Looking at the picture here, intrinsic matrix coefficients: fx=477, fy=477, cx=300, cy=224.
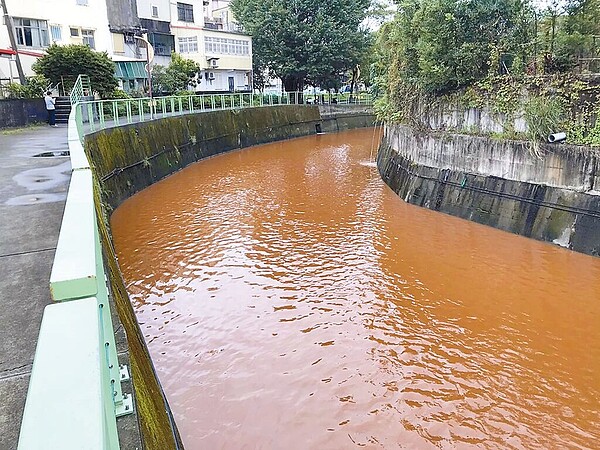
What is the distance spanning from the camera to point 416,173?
12.3 meters

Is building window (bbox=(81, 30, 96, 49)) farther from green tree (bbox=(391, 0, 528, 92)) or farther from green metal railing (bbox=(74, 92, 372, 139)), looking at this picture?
green tree (bbox=(391, 0, 528, 92))

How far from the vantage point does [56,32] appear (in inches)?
891

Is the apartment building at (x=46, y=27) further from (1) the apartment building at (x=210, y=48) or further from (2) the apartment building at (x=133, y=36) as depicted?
(1) the apartment building at (x=210, y=48)

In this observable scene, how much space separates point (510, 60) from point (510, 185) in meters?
2.95

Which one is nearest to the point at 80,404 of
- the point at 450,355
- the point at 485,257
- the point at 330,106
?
the point at 450,355

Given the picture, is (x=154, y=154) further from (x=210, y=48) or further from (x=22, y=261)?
(x=210, y=48)

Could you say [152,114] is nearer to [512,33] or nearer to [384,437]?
[512,33]

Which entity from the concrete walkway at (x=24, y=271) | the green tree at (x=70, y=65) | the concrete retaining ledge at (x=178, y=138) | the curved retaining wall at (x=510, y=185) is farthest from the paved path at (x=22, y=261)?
the green tree at (x=70, y=65)

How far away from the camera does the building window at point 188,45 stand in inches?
1246

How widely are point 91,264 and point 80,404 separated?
63 cm

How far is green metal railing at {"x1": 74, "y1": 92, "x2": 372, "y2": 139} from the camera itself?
11.8m

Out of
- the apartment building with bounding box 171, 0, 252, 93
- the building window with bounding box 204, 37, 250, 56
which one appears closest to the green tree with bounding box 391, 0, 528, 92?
the building window with bounding box 204, 37, 250, 56

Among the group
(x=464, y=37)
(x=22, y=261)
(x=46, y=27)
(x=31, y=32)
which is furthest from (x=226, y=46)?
(x=22, y=261)

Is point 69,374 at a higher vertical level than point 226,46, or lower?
lower
